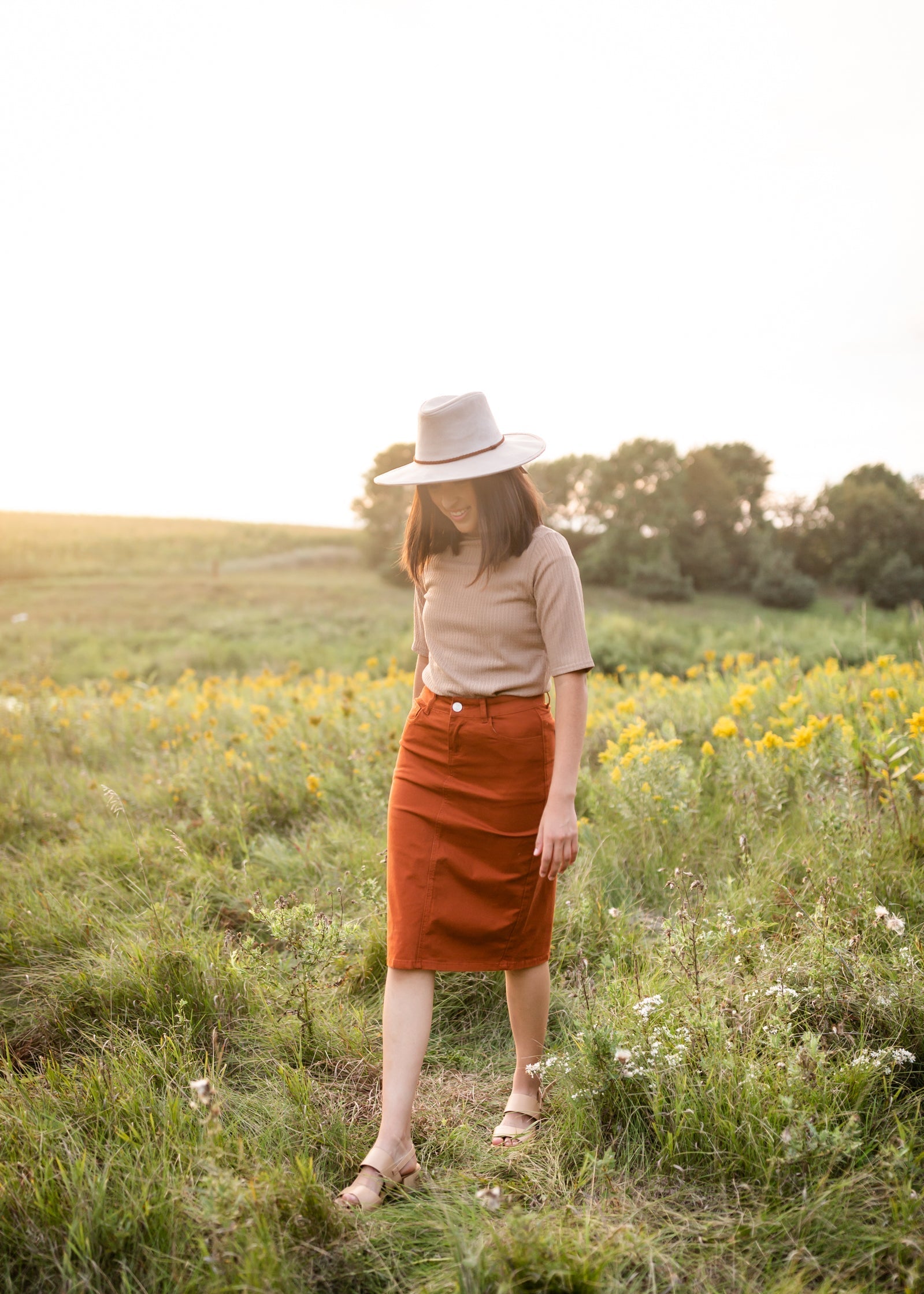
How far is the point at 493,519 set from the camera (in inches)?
88.4

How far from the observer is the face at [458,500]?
90.3 inches

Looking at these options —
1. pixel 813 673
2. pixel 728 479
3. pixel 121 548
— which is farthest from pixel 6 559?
pixel 728 479

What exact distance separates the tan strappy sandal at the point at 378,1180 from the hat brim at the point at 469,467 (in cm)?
168

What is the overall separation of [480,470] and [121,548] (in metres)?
32.4

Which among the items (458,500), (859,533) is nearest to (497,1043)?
(458,500)

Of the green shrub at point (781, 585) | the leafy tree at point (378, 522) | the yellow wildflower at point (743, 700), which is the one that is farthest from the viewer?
the green shrub at point (781, 585)

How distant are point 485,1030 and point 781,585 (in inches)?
Result: 1481

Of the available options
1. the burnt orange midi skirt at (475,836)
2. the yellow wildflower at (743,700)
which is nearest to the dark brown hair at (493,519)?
the burnt orange midi skirt at (475,836)

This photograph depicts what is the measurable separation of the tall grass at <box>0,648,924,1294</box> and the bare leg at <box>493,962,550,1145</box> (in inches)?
5.2

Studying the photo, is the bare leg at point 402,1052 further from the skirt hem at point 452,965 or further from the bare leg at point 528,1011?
the bare leg at point 528,1011

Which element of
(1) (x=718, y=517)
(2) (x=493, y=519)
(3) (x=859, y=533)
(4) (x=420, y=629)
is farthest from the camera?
(3) (x=859, y=533)

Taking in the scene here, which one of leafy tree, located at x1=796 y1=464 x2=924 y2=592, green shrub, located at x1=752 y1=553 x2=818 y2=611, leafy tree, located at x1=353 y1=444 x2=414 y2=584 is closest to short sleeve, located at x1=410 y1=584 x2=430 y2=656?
leafy tree, located at x1=353 y1=444 x2=414 y2=584

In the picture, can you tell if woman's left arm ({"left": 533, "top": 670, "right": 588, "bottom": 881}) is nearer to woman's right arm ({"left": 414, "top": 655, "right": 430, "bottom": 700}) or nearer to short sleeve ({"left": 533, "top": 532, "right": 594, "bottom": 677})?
short sleeve ({"left": 533, "top": 532, "right": 594, "bottom": 677})

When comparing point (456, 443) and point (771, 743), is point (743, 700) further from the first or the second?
point (456, 443)
